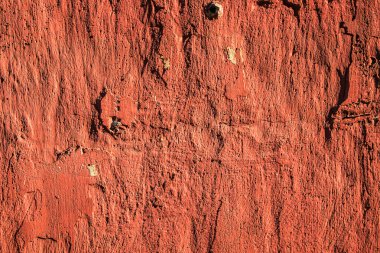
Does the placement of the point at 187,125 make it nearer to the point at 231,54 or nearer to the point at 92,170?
the point at 231,54

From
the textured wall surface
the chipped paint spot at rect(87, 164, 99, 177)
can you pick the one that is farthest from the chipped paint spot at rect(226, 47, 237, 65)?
the chipped paint spot at rect(87, 164, 99, 177)

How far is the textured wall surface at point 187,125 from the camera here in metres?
2.34

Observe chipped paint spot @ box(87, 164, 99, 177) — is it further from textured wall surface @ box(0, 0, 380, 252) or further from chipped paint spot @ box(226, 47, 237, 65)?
chipped paint spot @ box(226, 47, 237, 65)

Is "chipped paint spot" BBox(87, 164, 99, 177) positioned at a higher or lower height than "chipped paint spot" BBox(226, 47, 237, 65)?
lower

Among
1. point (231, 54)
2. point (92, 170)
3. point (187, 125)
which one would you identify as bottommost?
point (92, 170)

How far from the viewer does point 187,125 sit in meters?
2.38

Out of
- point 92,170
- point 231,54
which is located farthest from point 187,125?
point 92,170

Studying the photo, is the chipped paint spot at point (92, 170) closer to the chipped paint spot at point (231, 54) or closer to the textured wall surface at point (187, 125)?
the textured wall surface at point (187, 125)

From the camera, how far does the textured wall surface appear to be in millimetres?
2342

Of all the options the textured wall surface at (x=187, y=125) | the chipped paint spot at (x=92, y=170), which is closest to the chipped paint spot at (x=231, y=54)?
the textured wall surface at (x=187, y=125)

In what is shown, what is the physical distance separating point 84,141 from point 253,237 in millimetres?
1119

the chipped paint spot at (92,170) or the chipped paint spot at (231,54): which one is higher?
the chipped paint spot at (231,54)

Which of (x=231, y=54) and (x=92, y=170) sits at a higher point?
(x=231, y=54)

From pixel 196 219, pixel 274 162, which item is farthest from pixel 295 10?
pixel 196 219
